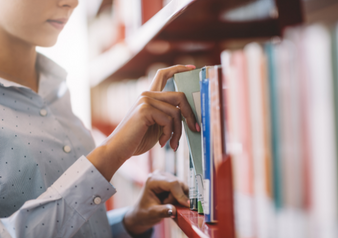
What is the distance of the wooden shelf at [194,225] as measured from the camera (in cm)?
42

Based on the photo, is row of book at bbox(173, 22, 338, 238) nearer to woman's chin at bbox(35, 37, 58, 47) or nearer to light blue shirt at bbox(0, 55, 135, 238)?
light blue shirt at bbox(0, 55, 135, 238)

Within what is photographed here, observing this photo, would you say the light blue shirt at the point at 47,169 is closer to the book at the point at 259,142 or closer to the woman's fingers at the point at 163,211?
the woman's fingers at the point at 163,211

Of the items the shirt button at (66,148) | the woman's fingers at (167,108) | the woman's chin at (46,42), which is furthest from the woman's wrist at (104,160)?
the woman's chin at (46,42)

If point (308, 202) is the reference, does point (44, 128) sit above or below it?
above

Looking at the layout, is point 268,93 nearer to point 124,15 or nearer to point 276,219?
point 276,219

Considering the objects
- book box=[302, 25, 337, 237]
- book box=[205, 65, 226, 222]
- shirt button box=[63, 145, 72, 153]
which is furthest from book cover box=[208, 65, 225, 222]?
shirt button box=[63, 145, 72, 153]

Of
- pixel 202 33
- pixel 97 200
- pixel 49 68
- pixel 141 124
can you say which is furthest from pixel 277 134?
pixel 49 68

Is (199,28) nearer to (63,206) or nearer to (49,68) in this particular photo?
(49,68)

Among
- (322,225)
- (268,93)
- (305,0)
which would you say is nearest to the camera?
(322,225)

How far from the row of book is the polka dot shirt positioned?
211 millimetres

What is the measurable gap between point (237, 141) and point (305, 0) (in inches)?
15.3

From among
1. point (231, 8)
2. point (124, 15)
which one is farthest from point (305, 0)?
point (124, 15)

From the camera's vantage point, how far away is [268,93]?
45 cm

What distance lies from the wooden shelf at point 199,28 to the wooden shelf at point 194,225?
0.36 meters
